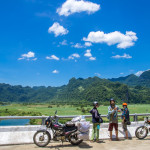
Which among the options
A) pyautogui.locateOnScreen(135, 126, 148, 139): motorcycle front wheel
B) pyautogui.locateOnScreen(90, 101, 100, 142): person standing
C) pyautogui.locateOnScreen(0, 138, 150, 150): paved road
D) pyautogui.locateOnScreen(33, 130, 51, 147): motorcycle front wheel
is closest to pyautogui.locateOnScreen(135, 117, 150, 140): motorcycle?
pyautogui.locateOnScreen(135, 126, 148, 139): motorcycle front wheel

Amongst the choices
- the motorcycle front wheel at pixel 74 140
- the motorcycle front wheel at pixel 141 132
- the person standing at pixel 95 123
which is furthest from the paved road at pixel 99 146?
the motorcycle front wheel at pixel 141 132

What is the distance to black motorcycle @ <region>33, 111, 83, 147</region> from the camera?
661cm

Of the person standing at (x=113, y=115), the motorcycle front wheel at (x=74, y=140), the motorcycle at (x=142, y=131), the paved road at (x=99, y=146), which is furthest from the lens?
Answer: the motorcycle at (x=142, y=131)

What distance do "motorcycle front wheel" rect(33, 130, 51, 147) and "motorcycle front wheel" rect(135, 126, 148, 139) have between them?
12.7 feet

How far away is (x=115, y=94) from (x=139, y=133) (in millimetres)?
160186

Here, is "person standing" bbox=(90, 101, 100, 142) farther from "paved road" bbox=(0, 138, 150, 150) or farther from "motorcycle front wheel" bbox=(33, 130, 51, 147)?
"motorcycle front wheel" bbox=(33, 130, 51, 147)

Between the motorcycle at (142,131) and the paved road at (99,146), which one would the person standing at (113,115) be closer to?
the paved road at (99,146)

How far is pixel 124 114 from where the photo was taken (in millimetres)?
8094

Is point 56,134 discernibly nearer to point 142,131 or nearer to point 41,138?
point 41,138

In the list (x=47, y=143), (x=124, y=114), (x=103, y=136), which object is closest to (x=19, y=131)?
(x=47, y=143)

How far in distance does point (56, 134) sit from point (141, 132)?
383 cm

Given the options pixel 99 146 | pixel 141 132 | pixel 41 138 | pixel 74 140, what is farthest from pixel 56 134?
pixel 141 132

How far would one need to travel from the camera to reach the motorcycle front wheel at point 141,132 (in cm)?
806

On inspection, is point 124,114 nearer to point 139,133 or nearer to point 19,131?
point 139,133
